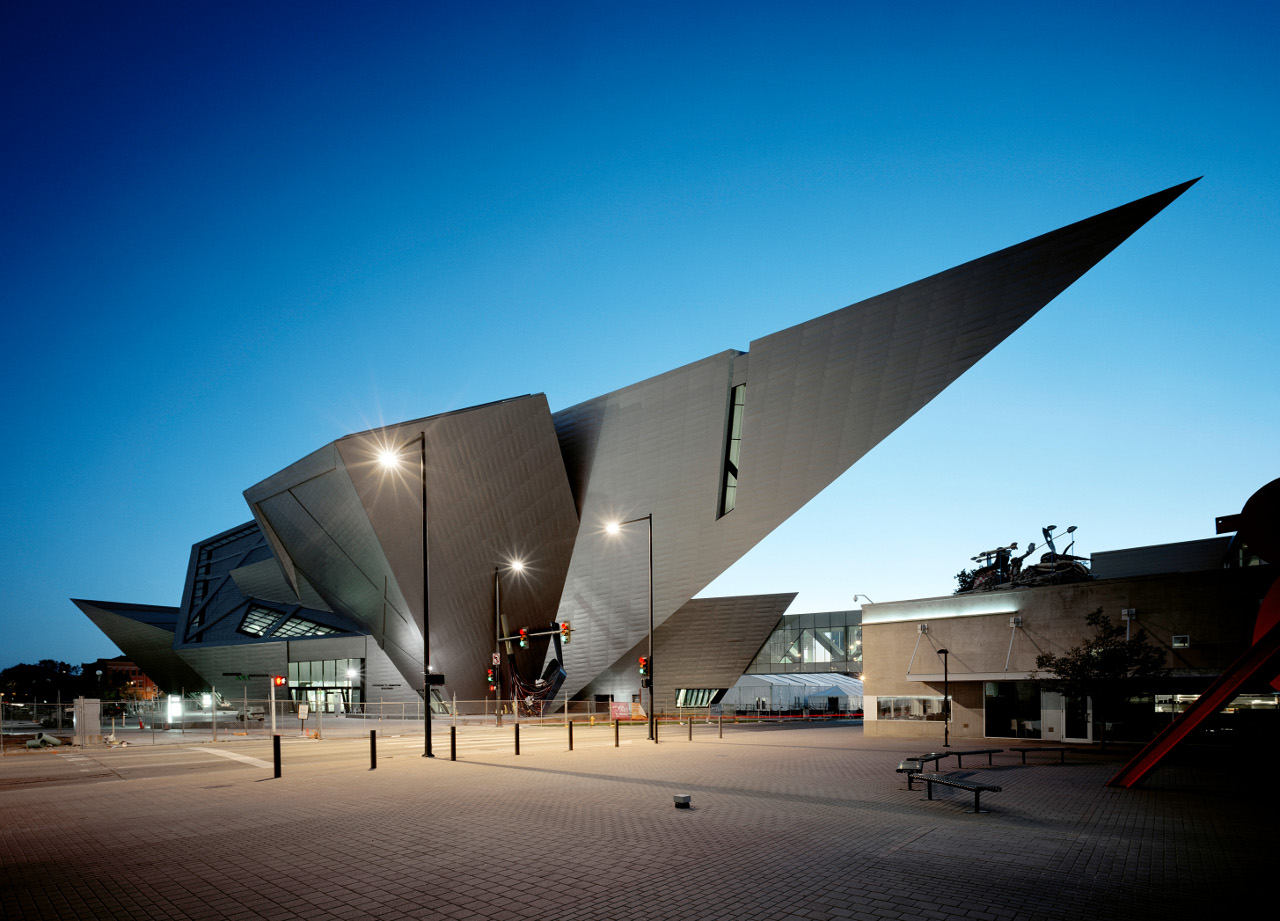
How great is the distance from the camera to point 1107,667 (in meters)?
23.2

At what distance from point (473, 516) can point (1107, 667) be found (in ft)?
92.6

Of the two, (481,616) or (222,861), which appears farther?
(481,616)

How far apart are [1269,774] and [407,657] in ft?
133

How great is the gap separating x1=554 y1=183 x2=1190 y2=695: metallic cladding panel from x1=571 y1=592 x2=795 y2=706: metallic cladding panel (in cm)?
313

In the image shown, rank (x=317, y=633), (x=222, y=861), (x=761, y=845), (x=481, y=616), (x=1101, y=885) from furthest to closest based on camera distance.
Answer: (x=317, y=633), (x=481, y=616), (x=761, y=845), (x=222, y=861), (x=1101, y=885)

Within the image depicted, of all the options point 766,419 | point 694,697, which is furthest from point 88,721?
point 694,697

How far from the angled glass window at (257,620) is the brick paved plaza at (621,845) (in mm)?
46872

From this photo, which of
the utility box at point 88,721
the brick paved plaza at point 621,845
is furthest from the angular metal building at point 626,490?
the brick paved plaza at point 621,845

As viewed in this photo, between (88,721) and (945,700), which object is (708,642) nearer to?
(945,700)

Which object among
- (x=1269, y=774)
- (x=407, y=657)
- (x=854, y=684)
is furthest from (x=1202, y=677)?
(x=407, y=657)

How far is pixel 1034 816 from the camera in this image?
11430mm

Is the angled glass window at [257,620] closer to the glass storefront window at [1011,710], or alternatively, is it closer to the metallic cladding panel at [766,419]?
the metallic cladding panel at [766,419]

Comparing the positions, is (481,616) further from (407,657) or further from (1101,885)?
(1101,885)

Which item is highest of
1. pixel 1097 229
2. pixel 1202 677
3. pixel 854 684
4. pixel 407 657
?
pixel 1097 229
